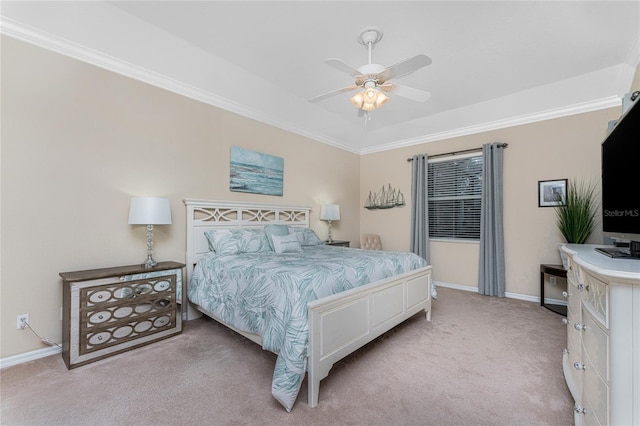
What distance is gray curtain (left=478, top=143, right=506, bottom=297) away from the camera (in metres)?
4.27

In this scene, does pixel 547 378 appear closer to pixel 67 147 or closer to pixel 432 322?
pixel 432 322

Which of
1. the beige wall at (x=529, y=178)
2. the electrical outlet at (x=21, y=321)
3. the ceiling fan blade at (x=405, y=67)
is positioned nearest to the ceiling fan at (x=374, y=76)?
the ceiling fan blade at (x=405, y=67)

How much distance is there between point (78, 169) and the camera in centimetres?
253

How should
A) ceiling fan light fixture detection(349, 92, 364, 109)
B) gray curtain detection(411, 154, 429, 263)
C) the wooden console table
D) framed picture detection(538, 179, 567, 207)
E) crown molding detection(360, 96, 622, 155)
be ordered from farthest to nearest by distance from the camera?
gray curtain detection(411, 154, 429, 263), framed picture detection(538, 179, 567, 207), crown molding detection(360, 96, 622, 155), the wooden console table, ceiling fan light fixture detection(349, 92, 364, 109)

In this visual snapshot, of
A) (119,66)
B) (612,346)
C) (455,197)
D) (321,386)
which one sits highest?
(119,66)

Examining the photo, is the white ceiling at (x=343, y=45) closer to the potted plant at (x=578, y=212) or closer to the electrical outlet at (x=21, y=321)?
the potted plant at (x=578, y=212)

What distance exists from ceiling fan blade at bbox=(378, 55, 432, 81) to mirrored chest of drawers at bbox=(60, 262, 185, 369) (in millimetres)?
2713

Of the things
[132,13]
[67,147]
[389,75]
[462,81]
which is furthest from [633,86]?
[67,147]

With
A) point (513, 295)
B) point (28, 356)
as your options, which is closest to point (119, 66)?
point (28, 356)

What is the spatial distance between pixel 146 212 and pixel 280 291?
166 cm

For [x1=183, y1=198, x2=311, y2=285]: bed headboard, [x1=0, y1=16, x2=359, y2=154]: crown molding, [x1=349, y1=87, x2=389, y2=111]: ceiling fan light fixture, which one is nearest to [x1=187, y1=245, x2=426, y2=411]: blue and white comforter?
[x1=183, y1=198, x2=311, y2=285]: bed headboard

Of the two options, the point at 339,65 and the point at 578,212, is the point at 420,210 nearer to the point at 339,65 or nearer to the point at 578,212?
the point at 578,212

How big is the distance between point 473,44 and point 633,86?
1.98 m

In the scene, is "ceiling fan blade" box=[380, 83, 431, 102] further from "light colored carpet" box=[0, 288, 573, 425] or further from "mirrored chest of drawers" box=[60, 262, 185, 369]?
"mirrored chest of drawers" box=[60, 262, 185, 369]
